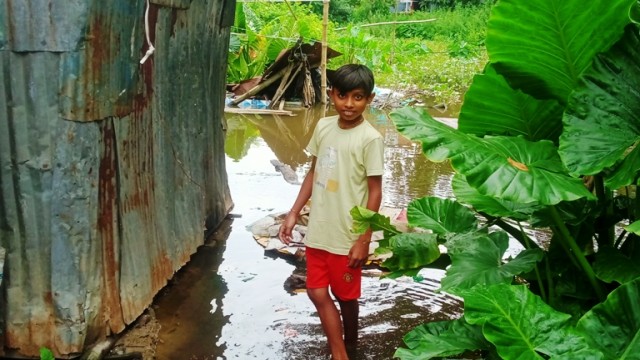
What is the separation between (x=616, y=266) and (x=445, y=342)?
26.0 inches

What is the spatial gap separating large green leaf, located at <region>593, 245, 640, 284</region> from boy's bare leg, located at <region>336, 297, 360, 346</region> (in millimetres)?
1236

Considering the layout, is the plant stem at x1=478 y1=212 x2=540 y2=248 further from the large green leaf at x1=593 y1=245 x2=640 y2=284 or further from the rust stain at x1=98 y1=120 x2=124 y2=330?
the rust stain at x1=98 y1=120 x2=124 y2=330

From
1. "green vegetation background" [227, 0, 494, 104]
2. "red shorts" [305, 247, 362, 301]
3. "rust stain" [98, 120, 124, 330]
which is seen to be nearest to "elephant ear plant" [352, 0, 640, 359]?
"red shorts" [305, 247, 362, 301]

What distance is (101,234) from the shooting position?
3146 mm

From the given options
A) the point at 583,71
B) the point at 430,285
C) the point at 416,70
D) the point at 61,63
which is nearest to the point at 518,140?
the point at 583,71

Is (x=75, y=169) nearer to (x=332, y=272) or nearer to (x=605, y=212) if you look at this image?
(x=332, y=272)

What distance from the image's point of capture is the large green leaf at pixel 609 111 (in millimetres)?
2180

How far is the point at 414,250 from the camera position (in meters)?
2.81

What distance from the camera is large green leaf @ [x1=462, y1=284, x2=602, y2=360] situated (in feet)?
6.35

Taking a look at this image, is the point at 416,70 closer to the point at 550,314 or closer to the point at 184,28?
the point at 184,28

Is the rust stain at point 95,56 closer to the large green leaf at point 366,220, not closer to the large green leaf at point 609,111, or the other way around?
the large green leaf at point 366,220

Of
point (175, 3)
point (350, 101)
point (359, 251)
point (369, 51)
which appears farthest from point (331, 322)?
point (369, 51)

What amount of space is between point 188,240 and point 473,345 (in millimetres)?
2543

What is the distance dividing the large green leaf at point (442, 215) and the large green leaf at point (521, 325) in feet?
2.83
